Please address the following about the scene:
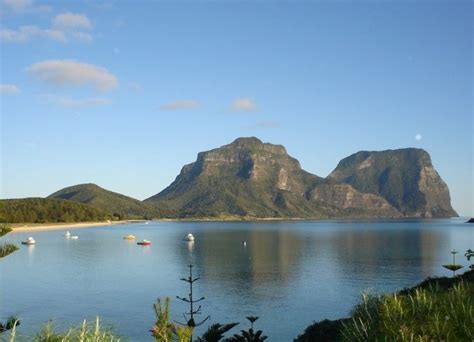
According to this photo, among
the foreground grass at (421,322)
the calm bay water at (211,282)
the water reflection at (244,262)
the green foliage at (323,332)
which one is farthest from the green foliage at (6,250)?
the foreground grass at (421,322)

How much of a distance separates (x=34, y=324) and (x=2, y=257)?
86.6m

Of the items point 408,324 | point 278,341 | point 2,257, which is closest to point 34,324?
point 278,341

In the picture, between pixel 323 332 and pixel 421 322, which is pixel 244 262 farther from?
pixel 421 322

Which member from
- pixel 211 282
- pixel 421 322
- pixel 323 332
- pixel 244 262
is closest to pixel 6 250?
pixel 244 262

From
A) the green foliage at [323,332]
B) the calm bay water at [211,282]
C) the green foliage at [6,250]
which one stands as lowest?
the calm bay water at [211,282]

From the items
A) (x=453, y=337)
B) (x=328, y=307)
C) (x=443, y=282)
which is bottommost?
(x=328, y=307)

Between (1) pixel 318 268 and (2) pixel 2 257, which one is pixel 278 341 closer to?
(1) pixel 318 268

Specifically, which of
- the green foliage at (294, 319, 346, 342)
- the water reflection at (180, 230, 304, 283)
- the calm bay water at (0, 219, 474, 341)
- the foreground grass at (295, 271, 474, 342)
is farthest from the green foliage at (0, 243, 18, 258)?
the foreground grass at (295, 271, 474, 342)

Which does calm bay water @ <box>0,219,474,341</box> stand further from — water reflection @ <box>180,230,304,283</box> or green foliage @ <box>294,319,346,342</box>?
green foliage @ <box>294,319,346,342</box>

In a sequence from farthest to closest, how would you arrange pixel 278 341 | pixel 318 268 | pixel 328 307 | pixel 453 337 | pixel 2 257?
1. pixel 2 257
2. pixel 318 268
3. pixel 328 307
4. pixel 278 341
5. pixel 453 337

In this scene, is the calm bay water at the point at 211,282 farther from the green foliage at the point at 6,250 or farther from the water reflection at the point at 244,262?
the green foliage at the point at 6,250

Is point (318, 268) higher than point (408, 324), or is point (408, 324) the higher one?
point (408, 324)

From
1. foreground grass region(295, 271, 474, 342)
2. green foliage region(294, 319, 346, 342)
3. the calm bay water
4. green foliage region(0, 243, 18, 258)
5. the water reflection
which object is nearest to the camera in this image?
foreground grass region(295, 271, 474, 342)

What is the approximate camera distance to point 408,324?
1276 centimetres
